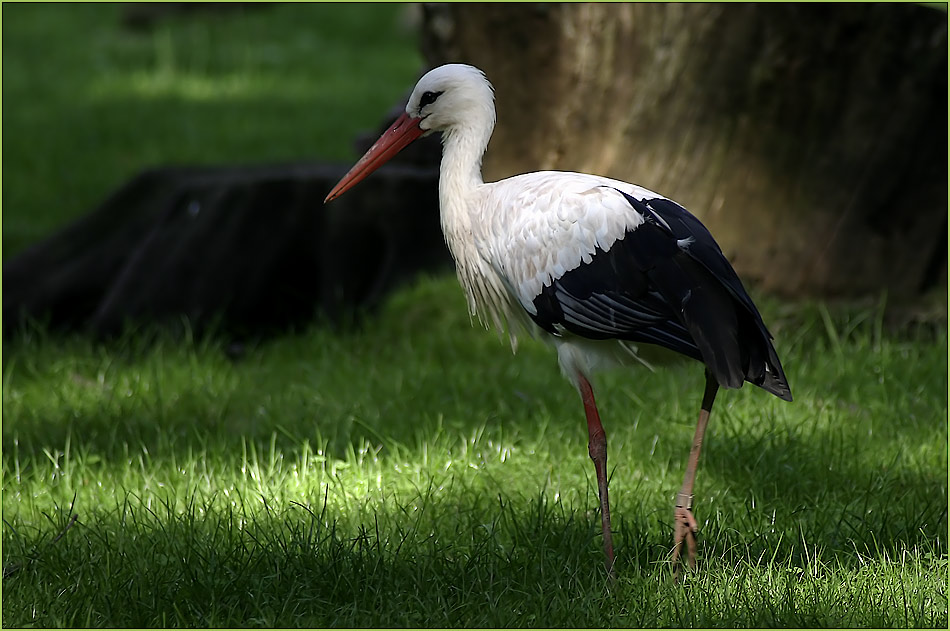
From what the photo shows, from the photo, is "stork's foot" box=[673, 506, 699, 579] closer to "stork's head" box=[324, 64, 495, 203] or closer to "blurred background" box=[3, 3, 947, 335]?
"stork's head" box=[324, 64, 495, 203]

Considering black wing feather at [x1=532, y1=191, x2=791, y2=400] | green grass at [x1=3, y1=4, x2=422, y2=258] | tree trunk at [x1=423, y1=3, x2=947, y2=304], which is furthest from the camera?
green grass at [x1=3, y1=4, x2=422, y2=258]

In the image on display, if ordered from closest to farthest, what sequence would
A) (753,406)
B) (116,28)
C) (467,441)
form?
(467,441), (753,406), (116,28)

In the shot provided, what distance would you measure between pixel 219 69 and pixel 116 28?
2342 mm

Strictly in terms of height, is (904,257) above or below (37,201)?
below

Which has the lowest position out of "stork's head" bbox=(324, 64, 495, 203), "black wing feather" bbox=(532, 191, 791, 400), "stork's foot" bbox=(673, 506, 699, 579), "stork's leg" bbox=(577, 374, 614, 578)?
"stork's foot" bbox=(673, 506, 699, 579)

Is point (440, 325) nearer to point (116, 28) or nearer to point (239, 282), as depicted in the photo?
point (239, 282)

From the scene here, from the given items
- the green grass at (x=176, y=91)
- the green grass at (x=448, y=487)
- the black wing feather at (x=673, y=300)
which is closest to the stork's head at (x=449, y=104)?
the black wing feather at (x=673, y=300)

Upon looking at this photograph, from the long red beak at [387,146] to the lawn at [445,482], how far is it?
98 centimetres

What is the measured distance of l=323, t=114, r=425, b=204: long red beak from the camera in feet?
12.1

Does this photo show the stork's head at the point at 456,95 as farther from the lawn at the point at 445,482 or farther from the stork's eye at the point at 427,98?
the lawn at the point at 445,482

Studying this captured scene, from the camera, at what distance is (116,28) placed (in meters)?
13.0

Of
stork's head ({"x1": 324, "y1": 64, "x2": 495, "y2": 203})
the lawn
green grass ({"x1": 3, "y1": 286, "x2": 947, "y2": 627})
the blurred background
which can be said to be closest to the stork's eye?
stork's head ({"x1": 324, "y1": 64, "x2": 495, "y2": 203})

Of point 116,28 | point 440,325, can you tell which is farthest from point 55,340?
point 116,28

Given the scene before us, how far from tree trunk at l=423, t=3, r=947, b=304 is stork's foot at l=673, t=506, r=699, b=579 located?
101 inches
